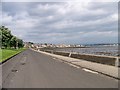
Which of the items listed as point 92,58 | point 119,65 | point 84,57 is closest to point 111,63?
point 119,65

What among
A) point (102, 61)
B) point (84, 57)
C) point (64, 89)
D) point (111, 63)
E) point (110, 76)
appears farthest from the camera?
point (84, 57)

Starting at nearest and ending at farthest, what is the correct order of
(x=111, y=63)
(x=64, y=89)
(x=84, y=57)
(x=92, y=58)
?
(x=64, y=89), (x=111, y=63), (x=92, y=58), (x=84, y=57)

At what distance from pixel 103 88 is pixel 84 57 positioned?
2533 centimetres

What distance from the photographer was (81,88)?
12.3 m

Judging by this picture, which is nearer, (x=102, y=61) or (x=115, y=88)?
(x=115, y=88)

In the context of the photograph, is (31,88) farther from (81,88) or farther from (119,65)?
(119,65)

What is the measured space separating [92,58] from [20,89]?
69.0 ft

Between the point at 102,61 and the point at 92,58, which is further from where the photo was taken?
the point at 92,58

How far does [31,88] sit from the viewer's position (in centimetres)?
1278

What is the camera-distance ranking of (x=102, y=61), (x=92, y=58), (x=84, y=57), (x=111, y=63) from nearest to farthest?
(x=111, y=63), (x=102, y=61), (x=92, y=58), (x=84, y=57)

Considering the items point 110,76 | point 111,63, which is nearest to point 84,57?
point 111,63

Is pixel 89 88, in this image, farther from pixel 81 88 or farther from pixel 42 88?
pixel 42 88

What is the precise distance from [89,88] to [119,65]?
11299 mm

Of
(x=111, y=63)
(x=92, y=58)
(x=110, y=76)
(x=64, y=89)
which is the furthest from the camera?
(x=92, y=58)
